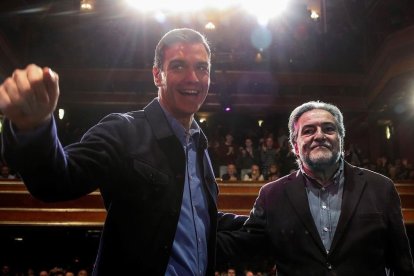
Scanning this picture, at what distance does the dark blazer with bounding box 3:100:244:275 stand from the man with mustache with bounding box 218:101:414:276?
2.04 ft

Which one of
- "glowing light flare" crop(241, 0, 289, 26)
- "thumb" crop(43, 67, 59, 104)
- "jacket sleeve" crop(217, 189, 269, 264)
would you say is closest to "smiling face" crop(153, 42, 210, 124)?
"thumb" crop(43, 67, 59, 104)

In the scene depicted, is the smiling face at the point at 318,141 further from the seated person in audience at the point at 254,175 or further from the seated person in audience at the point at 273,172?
the seated person in audience at the point at 254,175

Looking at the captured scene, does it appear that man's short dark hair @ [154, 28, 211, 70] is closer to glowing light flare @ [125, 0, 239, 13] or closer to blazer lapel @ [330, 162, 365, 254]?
blazer lapel @ [330, 162, 365, 254]

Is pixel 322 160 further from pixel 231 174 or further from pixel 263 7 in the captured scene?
pixel 231 174

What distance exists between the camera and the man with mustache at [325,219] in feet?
5.81

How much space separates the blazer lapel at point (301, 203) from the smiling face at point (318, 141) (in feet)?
0.28

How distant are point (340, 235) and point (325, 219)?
0.36 feet

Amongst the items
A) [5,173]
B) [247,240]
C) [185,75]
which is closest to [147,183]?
[185,75]

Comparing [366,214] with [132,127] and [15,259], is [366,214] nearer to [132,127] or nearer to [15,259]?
[132,127]

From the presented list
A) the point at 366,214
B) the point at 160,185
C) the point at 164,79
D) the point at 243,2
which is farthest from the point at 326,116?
the point at 243,2

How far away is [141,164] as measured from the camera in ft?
3.92

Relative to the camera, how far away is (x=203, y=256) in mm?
1309

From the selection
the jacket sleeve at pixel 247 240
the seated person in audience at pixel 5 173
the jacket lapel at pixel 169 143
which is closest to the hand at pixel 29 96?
the jacket lapel at pixel 169 143

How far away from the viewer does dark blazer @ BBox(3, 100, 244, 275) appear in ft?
3.23
